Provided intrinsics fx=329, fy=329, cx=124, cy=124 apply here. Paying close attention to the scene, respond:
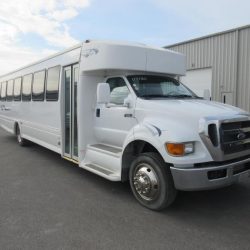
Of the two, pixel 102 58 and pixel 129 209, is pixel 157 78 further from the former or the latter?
pixel 129 209

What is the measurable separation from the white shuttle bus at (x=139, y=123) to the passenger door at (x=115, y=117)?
0.06ft

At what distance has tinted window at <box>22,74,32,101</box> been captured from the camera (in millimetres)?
10555

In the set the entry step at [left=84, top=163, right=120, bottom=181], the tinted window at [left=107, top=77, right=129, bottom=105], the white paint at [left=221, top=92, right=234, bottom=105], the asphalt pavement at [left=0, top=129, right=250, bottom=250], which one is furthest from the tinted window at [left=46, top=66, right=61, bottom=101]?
the white paint at [left=221, top=92, right=234, bottom=105]

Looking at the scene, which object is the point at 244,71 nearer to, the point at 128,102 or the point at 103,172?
the point at 128,102

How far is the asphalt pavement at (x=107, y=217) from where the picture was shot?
4.07 m

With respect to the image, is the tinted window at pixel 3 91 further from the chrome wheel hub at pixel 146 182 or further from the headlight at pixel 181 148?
the headlight at pixel 181 148

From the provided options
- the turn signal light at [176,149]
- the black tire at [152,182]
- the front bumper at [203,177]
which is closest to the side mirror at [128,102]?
the black tire at [152,182]

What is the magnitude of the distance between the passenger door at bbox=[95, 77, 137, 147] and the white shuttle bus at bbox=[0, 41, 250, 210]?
0.06ft

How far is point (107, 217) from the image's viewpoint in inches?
192

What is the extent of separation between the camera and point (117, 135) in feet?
20.5

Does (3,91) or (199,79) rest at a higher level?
(199,79)

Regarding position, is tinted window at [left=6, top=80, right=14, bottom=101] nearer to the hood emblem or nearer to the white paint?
the white paint

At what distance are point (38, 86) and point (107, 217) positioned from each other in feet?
19.3

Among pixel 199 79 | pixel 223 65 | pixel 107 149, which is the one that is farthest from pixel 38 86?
pixel 199 79
